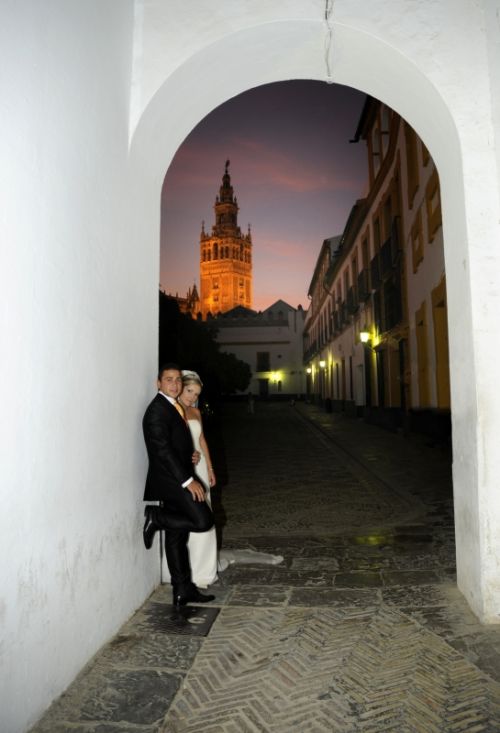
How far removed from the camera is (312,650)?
2852 mm

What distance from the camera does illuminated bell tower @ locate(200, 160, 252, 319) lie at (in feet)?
349

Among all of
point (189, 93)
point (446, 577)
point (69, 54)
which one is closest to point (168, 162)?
point (189, 93)

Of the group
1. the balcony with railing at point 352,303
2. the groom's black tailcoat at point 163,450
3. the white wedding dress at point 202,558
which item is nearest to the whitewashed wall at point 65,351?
the groom's black tailcoat at point 163,450

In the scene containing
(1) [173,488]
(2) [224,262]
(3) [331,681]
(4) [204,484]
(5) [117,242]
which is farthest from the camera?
(2) [224,262]

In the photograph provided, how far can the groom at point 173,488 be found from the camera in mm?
3369

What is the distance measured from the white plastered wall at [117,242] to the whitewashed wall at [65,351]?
11 millimetres

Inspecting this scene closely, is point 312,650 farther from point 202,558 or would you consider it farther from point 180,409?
point 180,409

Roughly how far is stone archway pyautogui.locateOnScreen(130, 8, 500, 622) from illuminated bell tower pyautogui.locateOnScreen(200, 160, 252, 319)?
101095 mm

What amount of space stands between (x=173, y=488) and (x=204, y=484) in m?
0.62

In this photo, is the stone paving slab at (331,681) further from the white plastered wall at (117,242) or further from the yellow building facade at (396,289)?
the yellow building facade at (396,289)

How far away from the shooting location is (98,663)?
8.98 ft

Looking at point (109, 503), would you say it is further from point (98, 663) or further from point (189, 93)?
point (189, 93)

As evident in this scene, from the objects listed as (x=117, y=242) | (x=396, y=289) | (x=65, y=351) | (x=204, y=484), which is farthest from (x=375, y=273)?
(x=65, y=351)

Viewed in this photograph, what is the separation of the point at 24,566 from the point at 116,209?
2.14 m
